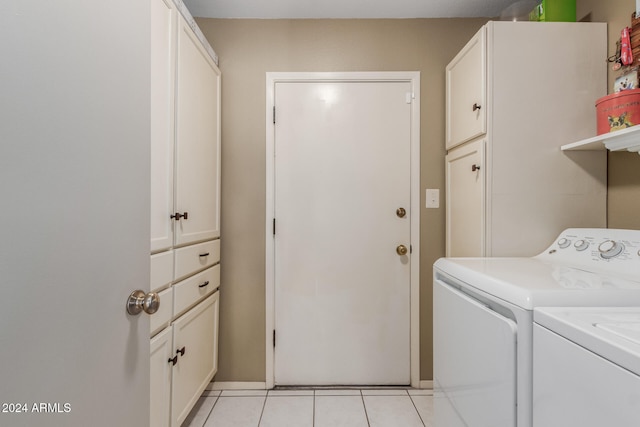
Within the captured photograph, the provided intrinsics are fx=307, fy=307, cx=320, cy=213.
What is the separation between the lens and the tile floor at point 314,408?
1.63 metres

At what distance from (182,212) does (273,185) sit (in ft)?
2.14

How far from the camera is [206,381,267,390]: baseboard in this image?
6.36ft

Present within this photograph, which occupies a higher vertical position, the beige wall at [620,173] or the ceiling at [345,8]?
the ceiling at [345,8]

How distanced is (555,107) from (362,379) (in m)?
1.82

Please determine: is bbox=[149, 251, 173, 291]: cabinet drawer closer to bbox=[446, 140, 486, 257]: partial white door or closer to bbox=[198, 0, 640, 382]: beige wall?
bbox=[198, 0, 640, 382]: beige wall

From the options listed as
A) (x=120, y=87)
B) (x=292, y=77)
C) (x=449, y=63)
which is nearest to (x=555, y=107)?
(x=449, y=63)

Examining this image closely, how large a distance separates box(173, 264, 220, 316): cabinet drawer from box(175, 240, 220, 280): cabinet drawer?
40mm

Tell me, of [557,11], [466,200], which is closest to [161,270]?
[466,200]

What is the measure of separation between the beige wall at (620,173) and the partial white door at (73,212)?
186cm

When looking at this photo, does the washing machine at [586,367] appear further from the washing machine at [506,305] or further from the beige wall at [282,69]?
the beige wall at [282,69]

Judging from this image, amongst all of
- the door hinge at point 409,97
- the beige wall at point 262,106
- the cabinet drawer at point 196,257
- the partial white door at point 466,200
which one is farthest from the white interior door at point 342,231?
the cabinet drawer at point 196,257

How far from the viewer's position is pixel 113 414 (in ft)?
1.96

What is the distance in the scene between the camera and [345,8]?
1.86m

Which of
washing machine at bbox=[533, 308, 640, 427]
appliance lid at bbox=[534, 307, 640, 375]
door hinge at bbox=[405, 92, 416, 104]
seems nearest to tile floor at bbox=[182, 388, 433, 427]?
washing machine at bbox=[533, 308, 640, 427]
